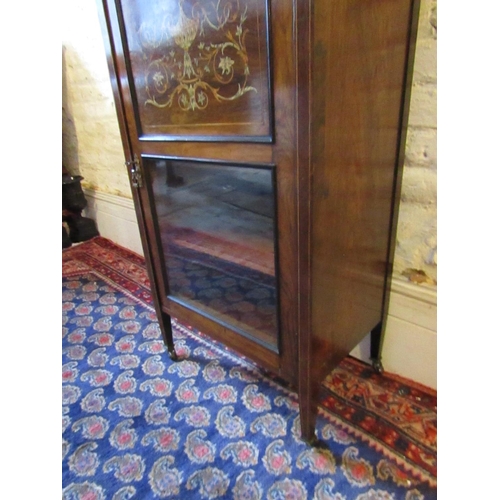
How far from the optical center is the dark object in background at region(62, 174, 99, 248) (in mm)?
2266

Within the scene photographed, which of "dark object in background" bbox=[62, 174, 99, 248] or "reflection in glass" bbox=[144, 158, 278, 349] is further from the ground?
"reflection in glass" bbox=[144, 158, 278, 349]

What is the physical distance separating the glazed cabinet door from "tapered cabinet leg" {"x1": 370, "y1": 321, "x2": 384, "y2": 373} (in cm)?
43

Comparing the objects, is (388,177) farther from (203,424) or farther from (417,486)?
(203,424)

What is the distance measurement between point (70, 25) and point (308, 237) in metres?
2.11

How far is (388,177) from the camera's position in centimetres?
88

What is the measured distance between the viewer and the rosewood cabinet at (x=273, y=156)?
60 centimetres

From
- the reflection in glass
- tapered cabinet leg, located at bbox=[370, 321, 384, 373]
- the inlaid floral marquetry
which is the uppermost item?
the inlaid floral marquetry

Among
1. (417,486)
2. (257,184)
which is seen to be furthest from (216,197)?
(417,486)

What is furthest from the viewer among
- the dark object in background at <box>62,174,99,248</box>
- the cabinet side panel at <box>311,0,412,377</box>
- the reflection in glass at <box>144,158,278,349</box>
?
the dark object in background at <box>62,174,99,248</box>

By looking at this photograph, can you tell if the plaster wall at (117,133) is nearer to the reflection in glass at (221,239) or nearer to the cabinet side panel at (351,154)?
the cabinet side panel at (351,154)

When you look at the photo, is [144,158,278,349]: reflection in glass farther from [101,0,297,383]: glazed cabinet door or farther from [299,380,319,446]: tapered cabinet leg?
[299,380,319,446]: tapered cabinet leg

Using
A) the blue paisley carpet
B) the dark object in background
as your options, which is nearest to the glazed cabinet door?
the blue paisley carpet

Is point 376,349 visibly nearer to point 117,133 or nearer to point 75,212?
point 117,133
